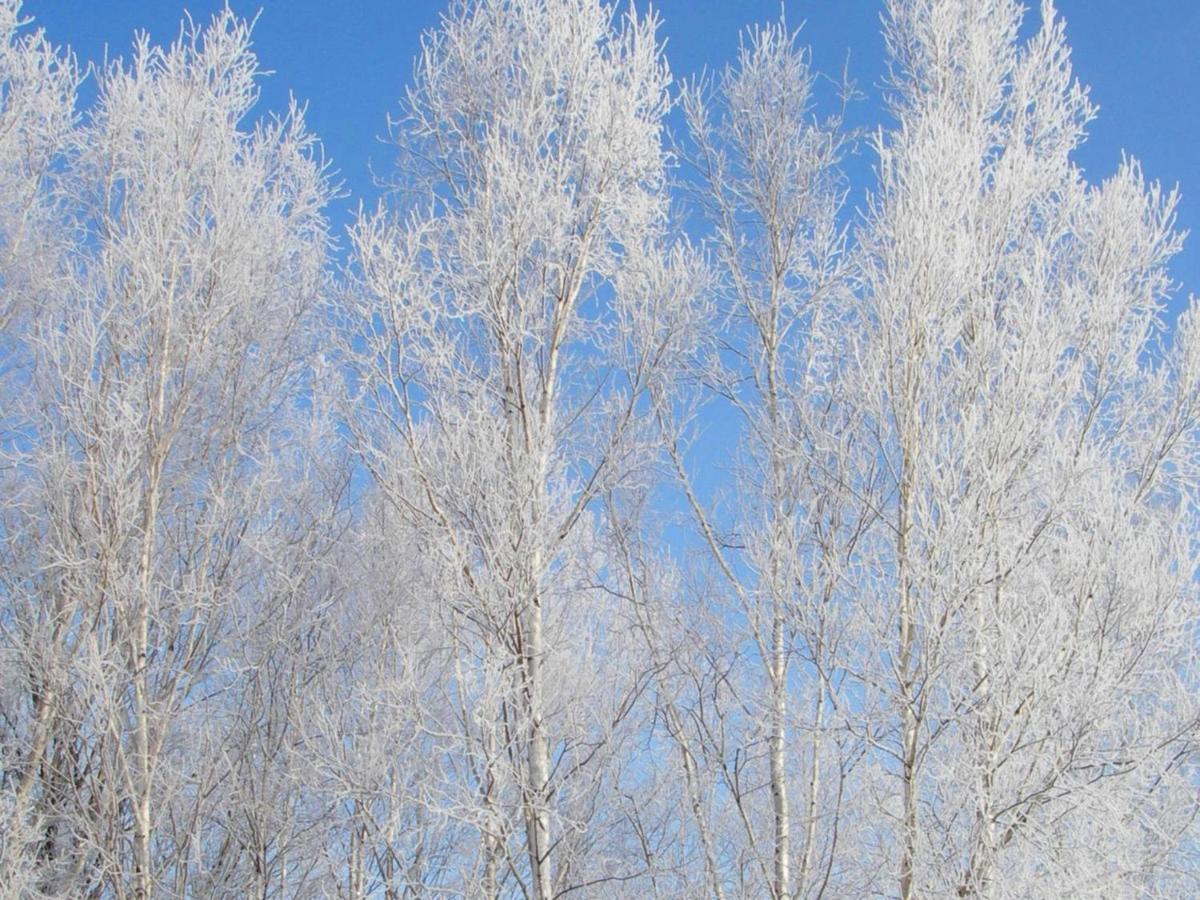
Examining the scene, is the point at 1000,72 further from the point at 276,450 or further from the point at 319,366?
the point at 276,450

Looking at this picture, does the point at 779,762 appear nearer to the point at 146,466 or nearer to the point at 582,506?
the point at 582,506

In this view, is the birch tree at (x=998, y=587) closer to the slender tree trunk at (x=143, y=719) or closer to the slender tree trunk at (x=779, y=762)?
the slender tree trunk at (x=779, y=762)

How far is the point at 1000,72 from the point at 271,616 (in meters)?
7.12

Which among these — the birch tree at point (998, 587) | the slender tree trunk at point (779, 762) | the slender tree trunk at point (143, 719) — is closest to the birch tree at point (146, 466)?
the slender tree trunk at point (143, 719)

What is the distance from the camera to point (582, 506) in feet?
22.3

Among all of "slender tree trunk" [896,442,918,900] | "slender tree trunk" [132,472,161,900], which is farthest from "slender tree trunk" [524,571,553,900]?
"slender tree trunk" [132,472,161,900]

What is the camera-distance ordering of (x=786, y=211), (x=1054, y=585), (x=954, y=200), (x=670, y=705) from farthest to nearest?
(x=786, y=211), (x=670, y=705), (x=954, y=200), (x=1054, y=585)

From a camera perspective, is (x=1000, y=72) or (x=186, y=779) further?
(x=1000, y=72)

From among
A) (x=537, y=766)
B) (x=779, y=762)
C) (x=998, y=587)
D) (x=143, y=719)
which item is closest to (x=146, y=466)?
(x=143, y=719)

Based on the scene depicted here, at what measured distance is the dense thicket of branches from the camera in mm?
5688

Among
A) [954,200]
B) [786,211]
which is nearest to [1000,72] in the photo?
[786,211]

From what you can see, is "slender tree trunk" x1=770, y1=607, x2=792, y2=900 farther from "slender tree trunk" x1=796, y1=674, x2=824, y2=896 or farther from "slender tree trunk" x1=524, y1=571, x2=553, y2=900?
"slender tree trunk" x1=524, y1=571, x2=553, y2=900

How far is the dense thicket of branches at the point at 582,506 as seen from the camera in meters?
5.69

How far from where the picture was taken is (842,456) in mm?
6398
